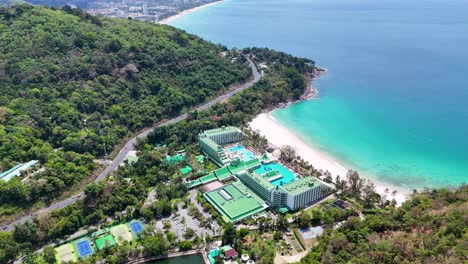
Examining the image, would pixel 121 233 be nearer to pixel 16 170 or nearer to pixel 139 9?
pixel 16 170

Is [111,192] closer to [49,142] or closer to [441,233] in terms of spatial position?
[49,142]

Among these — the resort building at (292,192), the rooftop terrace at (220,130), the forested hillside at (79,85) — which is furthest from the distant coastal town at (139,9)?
the resort building at (292,192)

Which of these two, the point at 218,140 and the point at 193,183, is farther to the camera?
the point at 218,140

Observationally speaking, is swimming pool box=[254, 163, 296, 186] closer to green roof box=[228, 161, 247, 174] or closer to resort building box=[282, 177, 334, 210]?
green roof box=[228, 161, 247, 174]

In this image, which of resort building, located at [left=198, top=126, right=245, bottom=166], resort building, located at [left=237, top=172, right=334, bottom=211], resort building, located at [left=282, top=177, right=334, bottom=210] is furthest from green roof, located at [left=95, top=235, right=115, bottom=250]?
resort building, located at [left=282, top=177, right=334, bottom=210]

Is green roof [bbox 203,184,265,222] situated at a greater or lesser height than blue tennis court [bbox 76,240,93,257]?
greater

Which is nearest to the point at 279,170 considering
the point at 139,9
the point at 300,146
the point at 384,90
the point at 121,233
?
the point at 300,146

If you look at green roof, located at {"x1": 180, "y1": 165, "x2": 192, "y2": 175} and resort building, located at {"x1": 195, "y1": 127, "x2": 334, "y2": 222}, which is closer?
resort building, located at {"x1": 195, "y1": 127, "x2": 334, "y2": 222}

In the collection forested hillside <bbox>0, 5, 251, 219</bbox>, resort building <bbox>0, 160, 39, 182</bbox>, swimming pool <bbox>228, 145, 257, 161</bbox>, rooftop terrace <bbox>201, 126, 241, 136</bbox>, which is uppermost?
forested hillside <bbox>0, 5, 251, 219</bbox>
